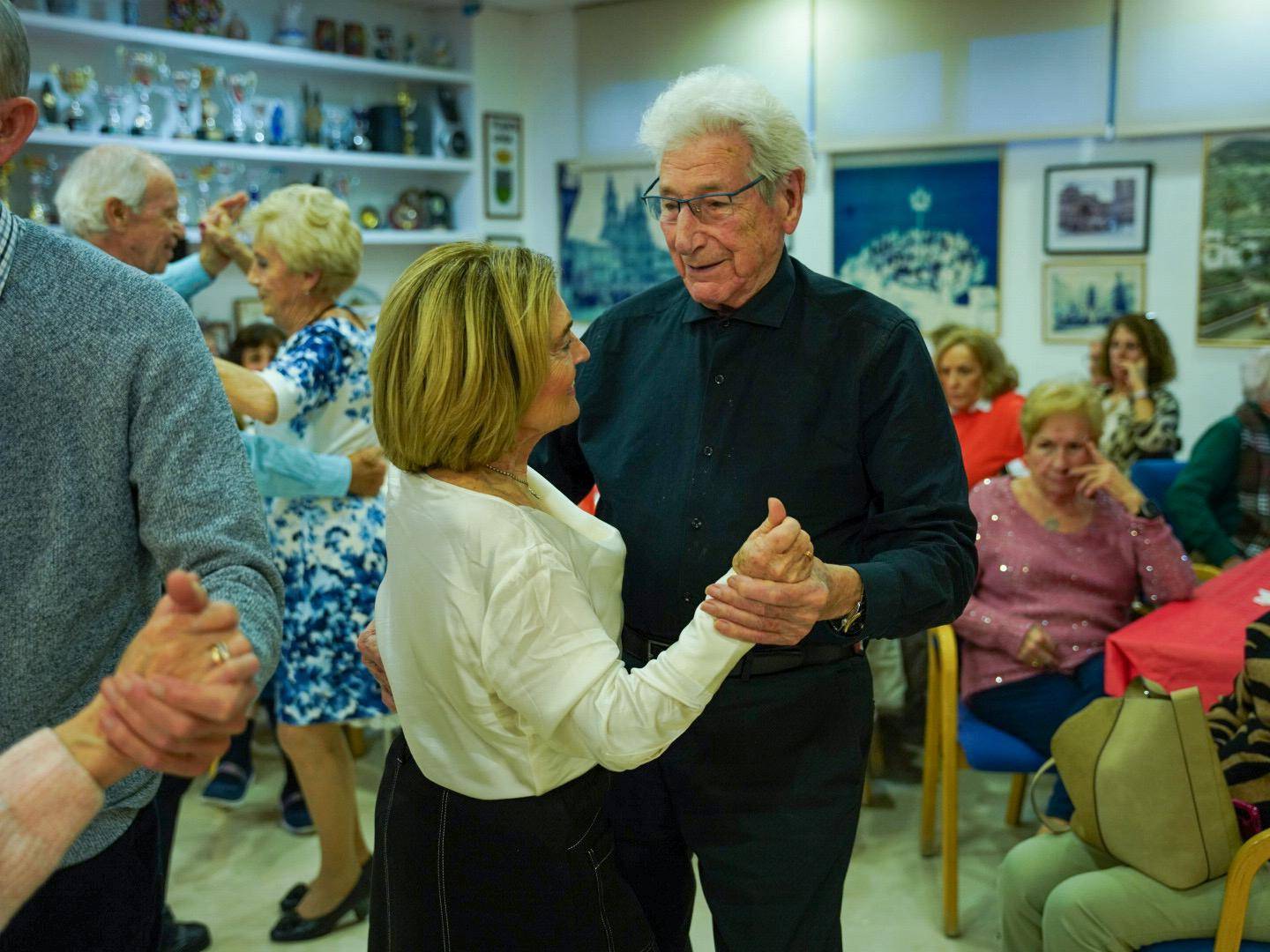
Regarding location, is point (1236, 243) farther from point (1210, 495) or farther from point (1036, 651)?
point (1036, 651)

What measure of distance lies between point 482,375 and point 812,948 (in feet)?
3.15

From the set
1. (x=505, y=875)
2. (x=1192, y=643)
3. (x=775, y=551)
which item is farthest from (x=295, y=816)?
(x=775, y=551)

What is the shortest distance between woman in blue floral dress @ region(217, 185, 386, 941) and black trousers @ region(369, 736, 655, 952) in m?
1.50

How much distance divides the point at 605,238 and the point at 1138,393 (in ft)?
11.6

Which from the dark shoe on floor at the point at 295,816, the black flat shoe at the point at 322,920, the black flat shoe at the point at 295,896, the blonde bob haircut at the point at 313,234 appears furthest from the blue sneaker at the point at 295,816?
the blonde bob haircut at the point at 313,234

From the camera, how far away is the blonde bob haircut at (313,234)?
2.95 meters

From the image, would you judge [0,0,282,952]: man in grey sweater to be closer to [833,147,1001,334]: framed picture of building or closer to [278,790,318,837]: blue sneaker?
[278,790,318,837]: blue sneaker

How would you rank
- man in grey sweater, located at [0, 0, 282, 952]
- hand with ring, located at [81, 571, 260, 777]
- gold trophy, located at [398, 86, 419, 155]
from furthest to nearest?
gold trophy, located at [398, 86, 419, 155], man in grey sweater, located at [0, 0, 282, 952], hand with ring, located at [81, 571, 260, 777]

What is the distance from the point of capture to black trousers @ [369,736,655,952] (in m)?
1.51

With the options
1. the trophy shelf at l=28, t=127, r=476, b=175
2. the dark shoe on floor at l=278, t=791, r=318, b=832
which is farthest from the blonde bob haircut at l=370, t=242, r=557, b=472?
the trophy shelf at l=28, t=127, r=476, b=175

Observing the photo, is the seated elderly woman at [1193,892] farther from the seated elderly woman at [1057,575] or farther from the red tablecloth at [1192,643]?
the seated elderly woman at [1057,575]

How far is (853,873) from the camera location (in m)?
3.42

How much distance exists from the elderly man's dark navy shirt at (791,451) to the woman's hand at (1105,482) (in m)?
1.53

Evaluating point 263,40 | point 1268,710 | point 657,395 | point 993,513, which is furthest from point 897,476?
point 263,40
